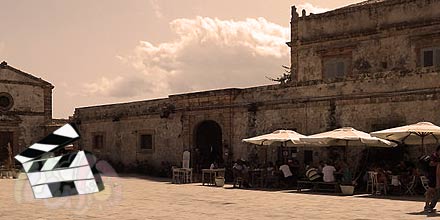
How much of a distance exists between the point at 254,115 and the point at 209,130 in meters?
3.81

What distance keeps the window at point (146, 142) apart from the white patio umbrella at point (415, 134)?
13.5 metres

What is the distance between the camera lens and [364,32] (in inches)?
961

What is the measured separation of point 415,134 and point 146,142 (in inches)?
583

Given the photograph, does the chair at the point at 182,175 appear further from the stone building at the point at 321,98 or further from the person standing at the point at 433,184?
the person standing at the point at 433,184

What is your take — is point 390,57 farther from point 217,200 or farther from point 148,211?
point 148,211

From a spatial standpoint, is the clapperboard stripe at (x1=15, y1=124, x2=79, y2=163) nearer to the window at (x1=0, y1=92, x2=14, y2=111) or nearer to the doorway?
the doorway

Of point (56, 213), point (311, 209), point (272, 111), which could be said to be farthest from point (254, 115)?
point (56, 213)

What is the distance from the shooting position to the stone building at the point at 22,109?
35594 mm

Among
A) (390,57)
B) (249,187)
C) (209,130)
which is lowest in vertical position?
(249,187)

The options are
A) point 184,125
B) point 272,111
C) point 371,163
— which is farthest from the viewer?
point 184,125

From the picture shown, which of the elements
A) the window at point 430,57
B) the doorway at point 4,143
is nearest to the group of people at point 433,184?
the window at point 430,57

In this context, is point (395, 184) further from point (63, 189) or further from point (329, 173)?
point (63, 189)

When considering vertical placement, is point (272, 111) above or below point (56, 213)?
above

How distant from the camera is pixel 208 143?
85.3ft
